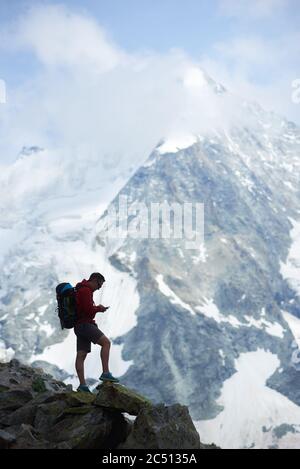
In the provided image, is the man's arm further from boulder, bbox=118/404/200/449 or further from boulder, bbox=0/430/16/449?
boulder, bbox=0/430/16/449

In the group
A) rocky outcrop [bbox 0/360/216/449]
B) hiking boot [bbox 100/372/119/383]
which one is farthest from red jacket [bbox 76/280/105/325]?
rocky outcrop [bbox 0/360/216/449]

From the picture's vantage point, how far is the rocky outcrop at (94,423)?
12555 millimetres

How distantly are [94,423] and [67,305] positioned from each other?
357 cm

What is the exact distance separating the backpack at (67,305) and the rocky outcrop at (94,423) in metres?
1.89

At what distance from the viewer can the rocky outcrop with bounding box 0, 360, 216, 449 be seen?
494 inches

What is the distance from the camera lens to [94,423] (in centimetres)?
1316

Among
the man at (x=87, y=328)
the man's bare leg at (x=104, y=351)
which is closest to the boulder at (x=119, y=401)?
the man at (x=87, y=328)

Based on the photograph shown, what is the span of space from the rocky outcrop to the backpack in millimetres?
1890

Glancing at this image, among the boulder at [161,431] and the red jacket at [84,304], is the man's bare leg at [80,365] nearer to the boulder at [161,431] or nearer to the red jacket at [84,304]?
the red jacket at [84,304]

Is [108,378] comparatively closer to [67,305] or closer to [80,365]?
[80,365]

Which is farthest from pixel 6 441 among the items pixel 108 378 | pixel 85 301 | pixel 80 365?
pixel 85 301

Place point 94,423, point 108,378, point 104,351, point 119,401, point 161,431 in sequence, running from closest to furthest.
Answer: point 161,431 < point 94,423 < point 119,401 < point 108,378 < point 104,351
